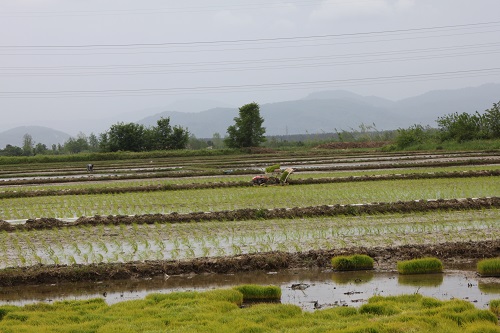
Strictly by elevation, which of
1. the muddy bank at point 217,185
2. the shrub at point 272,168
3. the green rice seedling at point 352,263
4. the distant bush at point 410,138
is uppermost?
the distant bush at point 410,138

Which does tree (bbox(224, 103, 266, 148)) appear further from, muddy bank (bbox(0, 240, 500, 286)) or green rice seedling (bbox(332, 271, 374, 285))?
green rice seedling (bbox(332, 271, 374, 285))

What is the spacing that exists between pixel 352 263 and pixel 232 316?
2921 millimetres

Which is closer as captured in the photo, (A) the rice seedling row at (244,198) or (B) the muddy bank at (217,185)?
(A) the rice seedling row at (244,198)

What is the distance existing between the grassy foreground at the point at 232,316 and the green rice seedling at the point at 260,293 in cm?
25

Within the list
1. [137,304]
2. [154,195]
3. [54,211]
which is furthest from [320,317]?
[154,195]

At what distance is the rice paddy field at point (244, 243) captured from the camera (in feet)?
20.1

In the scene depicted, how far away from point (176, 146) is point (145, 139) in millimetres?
2855

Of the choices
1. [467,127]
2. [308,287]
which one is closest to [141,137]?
[467,127]

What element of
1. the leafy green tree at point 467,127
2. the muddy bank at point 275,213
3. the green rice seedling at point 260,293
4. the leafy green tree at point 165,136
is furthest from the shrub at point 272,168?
the leafy green tree at point 165,136

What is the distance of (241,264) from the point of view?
8820 millimetres

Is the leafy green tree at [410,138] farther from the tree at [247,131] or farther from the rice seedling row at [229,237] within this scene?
the rice seedling row at [229,237]

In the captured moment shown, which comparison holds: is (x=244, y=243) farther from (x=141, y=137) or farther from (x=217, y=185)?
A: (x=141, y=137)

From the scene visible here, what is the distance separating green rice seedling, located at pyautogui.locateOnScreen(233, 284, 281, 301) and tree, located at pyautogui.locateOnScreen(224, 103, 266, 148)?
4191cm

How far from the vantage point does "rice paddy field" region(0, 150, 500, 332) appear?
6.11 metres
